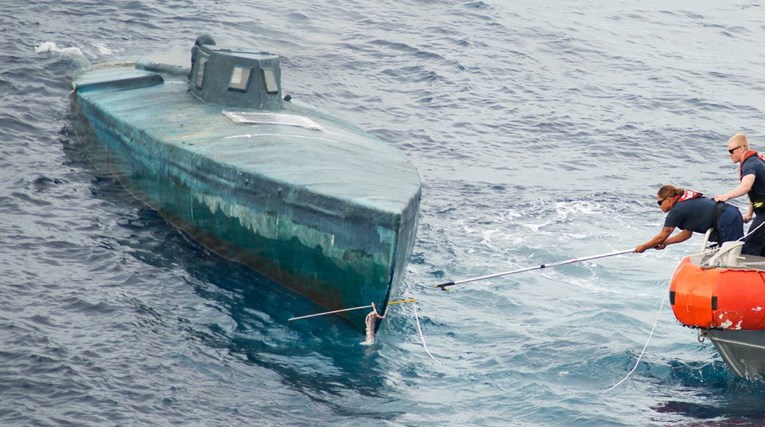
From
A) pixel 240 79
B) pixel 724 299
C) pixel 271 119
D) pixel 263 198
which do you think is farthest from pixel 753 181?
pixel 240 79

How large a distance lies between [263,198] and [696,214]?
850 centimetres

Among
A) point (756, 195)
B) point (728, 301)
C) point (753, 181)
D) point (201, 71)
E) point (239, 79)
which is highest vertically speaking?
point (753, 181)

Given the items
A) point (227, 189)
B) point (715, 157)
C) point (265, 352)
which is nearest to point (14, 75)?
point (227, 189)

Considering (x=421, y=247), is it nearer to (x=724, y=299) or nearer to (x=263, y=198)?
(x=263, y=198)

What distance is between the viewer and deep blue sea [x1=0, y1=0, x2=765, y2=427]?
1798cm

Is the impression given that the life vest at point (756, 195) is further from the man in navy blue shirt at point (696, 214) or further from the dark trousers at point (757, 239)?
the man in navy blue shirt at point (696, 214)

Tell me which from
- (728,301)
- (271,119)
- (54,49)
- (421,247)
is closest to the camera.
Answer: (728,301)

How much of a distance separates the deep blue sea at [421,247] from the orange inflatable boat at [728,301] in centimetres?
70

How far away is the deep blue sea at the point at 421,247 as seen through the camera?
59.0ft

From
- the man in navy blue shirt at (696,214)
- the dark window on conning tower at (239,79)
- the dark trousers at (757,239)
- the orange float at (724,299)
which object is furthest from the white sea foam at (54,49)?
the orange float at (724,299)

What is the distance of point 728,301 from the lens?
17.7m

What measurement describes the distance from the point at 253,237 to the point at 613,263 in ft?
28.1

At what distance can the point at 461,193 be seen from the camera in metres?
29.7

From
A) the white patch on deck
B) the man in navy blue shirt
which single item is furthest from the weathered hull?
the man in navy blue shirt
